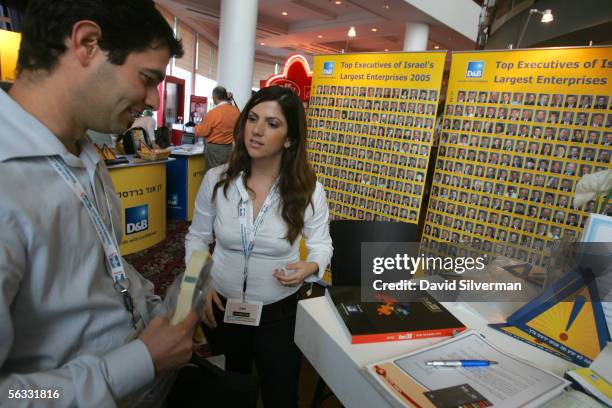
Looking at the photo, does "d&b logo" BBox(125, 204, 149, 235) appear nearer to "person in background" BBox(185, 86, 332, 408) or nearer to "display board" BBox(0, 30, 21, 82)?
"person in background" BBox(185, 86, 332, 408)

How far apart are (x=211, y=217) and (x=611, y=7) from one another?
23.0 feet

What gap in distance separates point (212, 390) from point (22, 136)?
754 mm

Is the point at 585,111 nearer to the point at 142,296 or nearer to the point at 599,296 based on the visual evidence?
the point at 599,296

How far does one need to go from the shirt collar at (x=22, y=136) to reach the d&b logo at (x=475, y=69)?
9.33 ft

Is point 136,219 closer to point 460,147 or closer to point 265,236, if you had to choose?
point 265,236

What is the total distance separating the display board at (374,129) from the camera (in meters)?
3.00

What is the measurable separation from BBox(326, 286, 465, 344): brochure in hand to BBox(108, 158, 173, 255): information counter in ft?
8.93

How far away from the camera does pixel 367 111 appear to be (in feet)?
10.7

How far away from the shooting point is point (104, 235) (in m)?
0.80

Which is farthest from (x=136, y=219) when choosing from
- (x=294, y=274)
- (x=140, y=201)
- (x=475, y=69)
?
(x=475, y=69)

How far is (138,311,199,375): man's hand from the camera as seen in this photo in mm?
740

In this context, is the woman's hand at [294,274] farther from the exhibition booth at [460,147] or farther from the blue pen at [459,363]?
the exhibition booth at [460,147]

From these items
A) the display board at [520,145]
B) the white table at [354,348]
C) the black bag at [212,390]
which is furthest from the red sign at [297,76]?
the black bag at [212,390]

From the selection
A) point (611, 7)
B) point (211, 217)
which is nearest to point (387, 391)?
point (211, 217)
